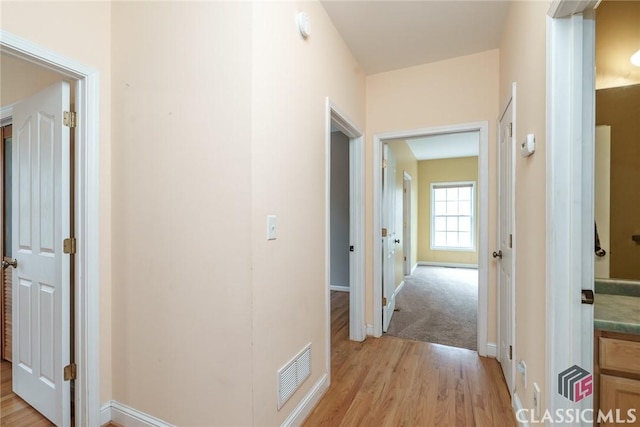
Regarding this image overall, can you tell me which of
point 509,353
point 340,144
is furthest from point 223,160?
point 340,144

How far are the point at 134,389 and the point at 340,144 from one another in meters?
4.10

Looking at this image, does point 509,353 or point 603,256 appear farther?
point 509,353

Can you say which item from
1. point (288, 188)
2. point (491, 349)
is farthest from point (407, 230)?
point (288, 188)

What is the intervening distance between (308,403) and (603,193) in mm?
2033

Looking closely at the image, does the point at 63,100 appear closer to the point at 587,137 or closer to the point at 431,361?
the point at 587,137

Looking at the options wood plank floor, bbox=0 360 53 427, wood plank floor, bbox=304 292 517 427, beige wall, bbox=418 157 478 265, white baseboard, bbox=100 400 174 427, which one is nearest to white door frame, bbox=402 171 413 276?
beige wall, bbox=418 157 478 265

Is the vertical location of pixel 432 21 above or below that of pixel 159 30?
above

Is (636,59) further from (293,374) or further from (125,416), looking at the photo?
(125,416)

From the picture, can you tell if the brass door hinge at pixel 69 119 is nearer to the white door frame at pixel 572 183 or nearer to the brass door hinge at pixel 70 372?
the brass door hinge at pixel 70 372

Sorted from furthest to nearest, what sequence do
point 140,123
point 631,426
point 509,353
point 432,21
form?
point 432,21
point 509,353
point 140,123
point 631,426

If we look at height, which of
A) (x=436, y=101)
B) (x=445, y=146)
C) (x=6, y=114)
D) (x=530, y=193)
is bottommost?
(x=530, y=193)

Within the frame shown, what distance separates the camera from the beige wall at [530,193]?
1276 millimetres

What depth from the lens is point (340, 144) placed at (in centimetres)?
479

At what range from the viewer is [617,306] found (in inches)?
49.0
